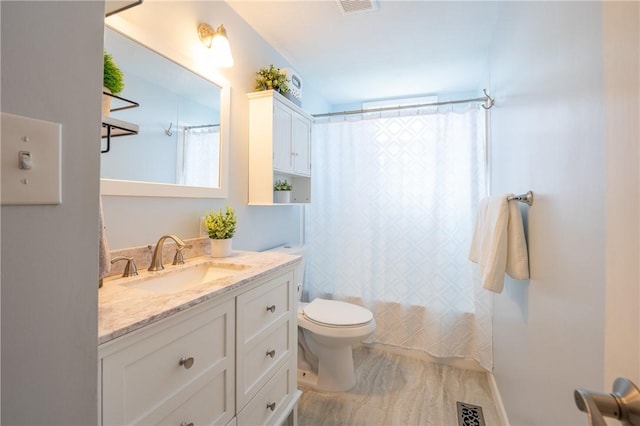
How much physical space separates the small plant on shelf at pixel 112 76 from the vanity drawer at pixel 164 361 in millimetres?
878

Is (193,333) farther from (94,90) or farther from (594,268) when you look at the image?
(594,268)

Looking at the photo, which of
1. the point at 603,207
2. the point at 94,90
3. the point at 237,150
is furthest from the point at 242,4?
the point at 603,207

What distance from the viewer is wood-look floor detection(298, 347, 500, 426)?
1.67 m

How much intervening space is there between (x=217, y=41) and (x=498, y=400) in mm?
2587

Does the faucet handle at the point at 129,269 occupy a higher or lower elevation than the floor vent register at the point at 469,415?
higher

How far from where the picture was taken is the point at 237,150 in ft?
5.80

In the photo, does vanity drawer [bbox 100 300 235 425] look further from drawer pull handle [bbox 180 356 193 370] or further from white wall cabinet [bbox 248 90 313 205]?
white wall cabinet [bbox 248 90 313 205]

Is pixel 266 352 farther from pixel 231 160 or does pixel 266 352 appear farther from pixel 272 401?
pixel 231 160

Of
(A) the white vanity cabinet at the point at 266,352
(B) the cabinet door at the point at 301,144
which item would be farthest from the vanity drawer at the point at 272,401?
(B) the cabinet door at the point at 301,144

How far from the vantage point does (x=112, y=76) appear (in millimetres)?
1054

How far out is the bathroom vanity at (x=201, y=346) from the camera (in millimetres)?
661

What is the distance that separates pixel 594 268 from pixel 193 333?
40.8 inches

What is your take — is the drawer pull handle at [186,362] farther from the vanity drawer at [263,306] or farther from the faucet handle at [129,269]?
the faucet handle at [129,269]

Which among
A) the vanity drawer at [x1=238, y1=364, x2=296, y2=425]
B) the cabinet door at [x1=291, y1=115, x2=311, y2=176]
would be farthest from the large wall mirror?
the vanity drawer at [x1=238, y1=364, x2=296, y2=425]
